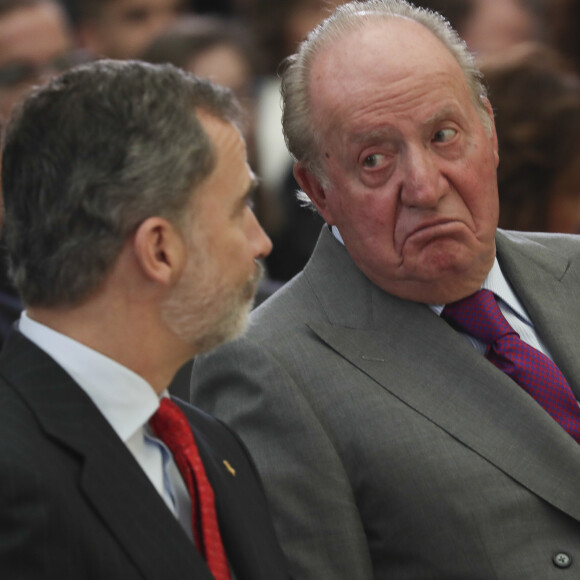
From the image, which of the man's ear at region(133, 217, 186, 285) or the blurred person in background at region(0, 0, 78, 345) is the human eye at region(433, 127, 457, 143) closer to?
the man's ear at region(133, 217, 186, 285)

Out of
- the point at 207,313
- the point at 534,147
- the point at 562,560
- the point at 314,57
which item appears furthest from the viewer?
the point at 534,147

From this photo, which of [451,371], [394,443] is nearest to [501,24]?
[451,371]

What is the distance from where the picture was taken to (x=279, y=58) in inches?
171

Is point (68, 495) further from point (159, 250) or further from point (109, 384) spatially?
point (159, 250)

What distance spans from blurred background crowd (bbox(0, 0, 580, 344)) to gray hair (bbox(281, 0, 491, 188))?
1.46 feet

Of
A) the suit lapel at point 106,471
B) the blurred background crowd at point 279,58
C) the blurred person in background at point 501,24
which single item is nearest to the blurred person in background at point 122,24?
the blurred background crowd at point 279,58

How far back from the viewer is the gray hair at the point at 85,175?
163cm

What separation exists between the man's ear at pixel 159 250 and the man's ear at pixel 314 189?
0.69 meters

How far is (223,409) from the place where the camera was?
2191 millimetres

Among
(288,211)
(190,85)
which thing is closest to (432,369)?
(190,85)

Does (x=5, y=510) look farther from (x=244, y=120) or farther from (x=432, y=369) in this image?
(x=432, y=369)

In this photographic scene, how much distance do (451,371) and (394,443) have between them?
0.21 meters

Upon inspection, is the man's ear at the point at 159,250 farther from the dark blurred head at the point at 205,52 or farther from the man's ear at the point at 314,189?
the dark blurred head at the point at 205,52

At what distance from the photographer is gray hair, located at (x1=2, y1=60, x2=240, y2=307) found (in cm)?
163
